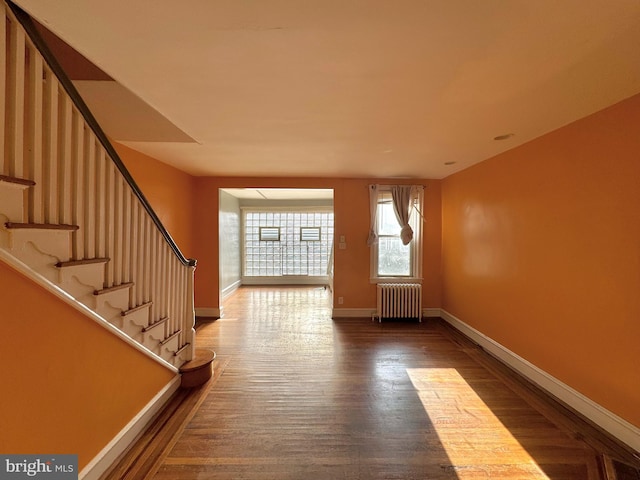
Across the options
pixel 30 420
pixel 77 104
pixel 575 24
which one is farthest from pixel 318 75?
pixel 30 420

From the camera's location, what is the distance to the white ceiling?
1045 mm

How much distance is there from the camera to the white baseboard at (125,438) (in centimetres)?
146

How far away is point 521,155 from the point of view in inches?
104

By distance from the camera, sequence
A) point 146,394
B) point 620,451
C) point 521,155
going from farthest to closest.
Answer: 1. point 521,155
2. point 146,394
3. point 620,451

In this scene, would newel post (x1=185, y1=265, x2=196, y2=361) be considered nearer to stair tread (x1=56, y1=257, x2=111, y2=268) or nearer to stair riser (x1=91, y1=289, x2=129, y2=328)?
stair riser (x1=91, y1=289, x2=129, y2=328)

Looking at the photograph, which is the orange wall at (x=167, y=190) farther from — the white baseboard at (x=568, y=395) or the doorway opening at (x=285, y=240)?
the white baseboard at (x=568, y=395)

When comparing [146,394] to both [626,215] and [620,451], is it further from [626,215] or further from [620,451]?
[626,215]

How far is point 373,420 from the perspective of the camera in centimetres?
199

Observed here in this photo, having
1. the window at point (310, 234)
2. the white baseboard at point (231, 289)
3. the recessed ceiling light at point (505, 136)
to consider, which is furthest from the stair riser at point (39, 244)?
the window at point (310, 234)

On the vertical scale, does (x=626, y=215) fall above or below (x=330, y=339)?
above

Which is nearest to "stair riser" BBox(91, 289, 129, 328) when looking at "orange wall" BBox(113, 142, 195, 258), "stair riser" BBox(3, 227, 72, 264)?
"stair riser" BBox(3, 227, 72, 264)

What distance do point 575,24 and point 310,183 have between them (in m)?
3.35

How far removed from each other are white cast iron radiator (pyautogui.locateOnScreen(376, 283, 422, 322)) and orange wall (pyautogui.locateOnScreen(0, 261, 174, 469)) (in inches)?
134

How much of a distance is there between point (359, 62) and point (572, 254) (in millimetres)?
2285
